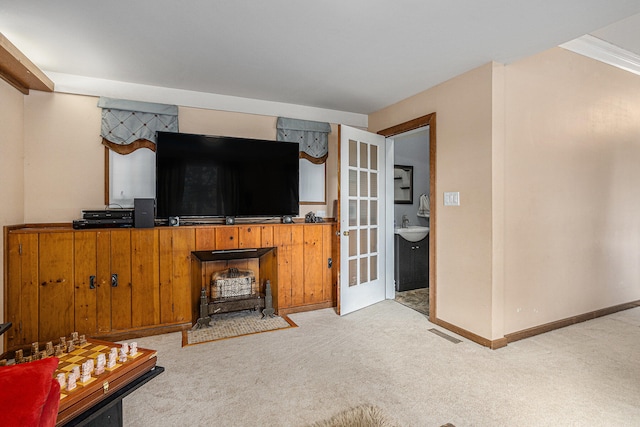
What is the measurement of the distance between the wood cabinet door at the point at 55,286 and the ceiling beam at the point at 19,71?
1.26 meters

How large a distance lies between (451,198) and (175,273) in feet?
8.62

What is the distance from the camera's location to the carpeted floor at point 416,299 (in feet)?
11.8

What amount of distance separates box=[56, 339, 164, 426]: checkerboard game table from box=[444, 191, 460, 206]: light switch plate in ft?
8.45

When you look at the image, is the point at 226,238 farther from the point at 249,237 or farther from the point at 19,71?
the point at 19,71

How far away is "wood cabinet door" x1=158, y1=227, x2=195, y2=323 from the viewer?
114 inches

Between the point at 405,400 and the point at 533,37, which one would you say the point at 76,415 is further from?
the point at 533,37

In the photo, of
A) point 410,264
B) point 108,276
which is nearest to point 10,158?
point 108,276

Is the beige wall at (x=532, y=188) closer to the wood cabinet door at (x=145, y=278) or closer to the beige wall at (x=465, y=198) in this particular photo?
the beige wall at (x=465, y=198)

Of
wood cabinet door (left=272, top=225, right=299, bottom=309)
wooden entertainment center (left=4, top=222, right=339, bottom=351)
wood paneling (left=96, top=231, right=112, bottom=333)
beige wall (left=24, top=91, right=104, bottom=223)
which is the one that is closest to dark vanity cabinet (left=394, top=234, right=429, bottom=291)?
wood cabinet door (left=272, top=225, right=299, bottom=309)

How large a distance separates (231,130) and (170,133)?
0.71 m

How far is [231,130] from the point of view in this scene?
140 inches

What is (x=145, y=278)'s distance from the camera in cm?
283

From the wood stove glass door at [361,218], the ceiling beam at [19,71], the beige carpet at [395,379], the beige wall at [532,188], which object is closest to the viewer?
the beige carpet at [395,379]

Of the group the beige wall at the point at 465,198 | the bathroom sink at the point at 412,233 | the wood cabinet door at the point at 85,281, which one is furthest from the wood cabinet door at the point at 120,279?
the bathroom sink at the point at 412,233
